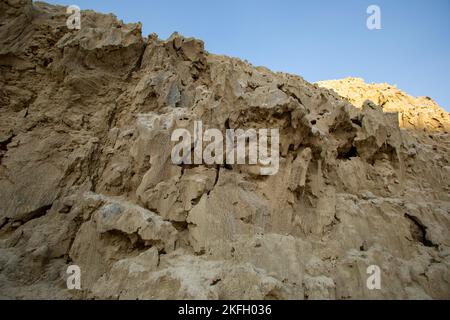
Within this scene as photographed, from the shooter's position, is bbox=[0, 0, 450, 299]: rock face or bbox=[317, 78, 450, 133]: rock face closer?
bbox=[0, 0, 450, 299]: rock face

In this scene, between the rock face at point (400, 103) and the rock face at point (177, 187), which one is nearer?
the rock face at point (177, 187)

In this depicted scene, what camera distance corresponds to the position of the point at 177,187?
33.0 ft

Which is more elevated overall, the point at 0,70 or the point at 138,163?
the point at 0,70

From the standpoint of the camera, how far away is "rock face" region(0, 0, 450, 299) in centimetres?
857

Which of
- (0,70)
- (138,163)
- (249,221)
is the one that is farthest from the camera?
(0,70)

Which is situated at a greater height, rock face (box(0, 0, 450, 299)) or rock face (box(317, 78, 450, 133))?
rock face (box(317, 78, 450, 133))

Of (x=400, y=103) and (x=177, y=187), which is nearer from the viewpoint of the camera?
(x=177, y=187)

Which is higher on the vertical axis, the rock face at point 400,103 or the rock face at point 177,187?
the rock face at point 400,103

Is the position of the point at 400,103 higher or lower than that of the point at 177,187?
higher

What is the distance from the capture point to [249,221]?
384 inches

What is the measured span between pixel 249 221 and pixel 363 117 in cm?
879

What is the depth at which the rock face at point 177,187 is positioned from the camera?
857cm

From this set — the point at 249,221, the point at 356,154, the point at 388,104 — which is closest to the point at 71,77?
the point at 249,221
